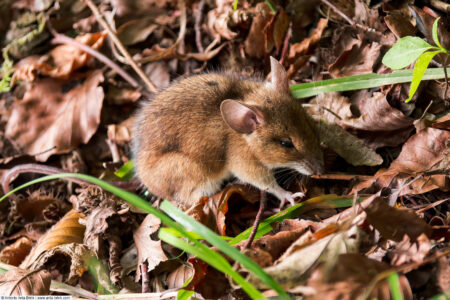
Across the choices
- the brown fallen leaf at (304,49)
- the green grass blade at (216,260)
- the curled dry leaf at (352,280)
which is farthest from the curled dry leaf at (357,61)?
the green grass blade at (216,260)

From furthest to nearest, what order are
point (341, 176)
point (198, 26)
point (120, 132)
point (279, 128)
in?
1. point (198, 26)
2. point (120, 132)
3. point (279, 128)
4. point (341, 176)

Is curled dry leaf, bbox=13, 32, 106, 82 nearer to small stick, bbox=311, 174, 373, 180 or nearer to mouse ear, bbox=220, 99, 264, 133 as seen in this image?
mouse ear, bbox=220, 99, 264, 133

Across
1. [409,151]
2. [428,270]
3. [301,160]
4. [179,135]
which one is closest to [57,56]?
[179,135]

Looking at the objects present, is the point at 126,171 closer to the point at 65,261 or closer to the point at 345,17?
the point at 65,261

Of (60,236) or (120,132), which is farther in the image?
(120,132)

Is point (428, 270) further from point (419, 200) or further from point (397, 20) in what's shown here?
point (397, 20)

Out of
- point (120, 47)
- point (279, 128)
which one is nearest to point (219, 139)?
point (279, 128)

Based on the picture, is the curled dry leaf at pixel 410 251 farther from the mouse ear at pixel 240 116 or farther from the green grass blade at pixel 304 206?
the mouse ear at pixel 240 116
